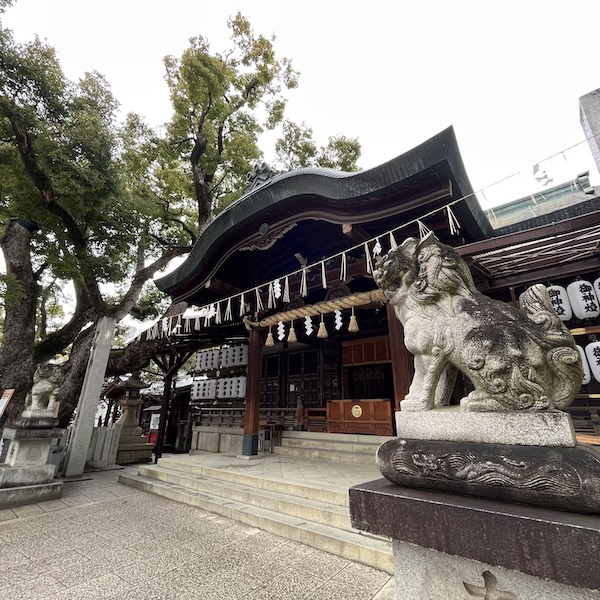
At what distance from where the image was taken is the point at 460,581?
153cm

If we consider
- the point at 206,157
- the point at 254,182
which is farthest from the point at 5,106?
the point at 206,157

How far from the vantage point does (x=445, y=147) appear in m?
4.20

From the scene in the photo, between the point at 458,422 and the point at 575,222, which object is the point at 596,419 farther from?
the point at 458,422

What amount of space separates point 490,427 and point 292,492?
4.47 meters

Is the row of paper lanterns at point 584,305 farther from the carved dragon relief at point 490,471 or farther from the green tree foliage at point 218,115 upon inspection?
the green tree foliage at point 218,115

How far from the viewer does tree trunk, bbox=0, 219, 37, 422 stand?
10797 mm

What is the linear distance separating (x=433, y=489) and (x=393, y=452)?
0.27 m

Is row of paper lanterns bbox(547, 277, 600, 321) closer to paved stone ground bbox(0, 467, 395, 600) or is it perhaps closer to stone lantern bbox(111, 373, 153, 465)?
paved stone ground bbox(0, 467, 395, 600)

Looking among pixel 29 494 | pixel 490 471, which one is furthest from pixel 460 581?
pixel 29 494

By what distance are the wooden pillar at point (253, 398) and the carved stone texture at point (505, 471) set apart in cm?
681

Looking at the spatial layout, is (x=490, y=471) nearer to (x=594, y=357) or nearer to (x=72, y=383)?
(x=594, y=357)

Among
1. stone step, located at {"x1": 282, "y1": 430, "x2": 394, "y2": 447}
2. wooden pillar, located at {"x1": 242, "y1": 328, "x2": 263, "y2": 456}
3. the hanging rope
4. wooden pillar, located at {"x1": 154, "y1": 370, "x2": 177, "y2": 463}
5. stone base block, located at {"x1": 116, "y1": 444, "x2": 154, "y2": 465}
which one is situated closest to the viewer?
the hanging rope

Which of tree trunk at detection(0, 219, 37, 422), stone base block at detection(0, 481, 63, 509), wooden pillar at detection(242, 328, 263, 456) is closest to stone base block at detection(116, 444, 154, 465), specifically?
tree trunk at detection(0, 219, 37, 422)

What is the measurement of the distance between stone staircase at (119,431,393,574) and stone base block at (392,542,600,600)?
82.0 inches
